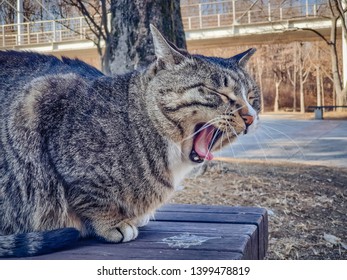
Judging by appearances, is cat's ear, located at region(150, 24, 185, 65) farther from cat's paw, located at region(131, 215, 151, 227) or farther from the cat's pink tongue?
cat's paw, located at region(131, 215, 151, 227)

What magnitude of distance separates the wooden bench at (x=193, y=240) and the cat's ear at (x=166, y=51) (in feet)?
1.13

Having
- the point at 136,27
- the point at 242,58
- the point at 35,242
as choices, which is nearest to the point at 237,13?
the point at 136,27

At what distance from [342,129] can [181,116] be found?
7.23 ft

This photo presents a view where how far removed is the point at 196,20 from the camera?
89.8 inches

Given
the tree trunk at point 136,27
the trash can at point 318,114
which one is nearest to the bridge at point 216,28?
the tree trunk at point 136,27

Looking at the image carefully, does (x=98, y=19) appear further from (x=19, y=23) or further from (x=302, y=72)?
(x=302, y=72)

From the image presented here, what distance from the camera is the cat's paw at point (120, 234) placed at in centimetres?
79

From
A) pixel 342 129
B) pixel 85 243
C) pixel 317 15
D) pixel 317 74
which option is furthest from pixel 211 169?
pixel 85 243

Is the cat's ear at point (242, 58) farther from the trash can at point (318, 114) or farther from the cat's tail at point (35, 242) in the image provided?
the trash can at point (318, 114)

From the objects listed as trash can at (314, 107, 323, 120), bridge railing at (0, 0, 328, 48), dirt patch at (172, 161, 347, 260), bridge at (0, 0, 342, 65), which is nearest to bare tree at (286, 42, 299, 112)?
trash can at (314, 107, 323, 120)

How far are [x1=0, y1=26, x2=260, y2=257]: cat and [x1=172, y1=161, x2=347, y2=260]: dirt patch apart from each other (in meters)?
0.94

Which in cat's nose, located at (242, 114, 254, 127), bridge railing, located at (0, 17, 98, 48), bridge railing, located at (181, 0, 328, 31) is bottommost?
cat's nose, located at (242, 114, 254, 127)

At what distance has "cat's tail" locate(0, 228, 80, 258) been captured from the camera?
0.73 meters
